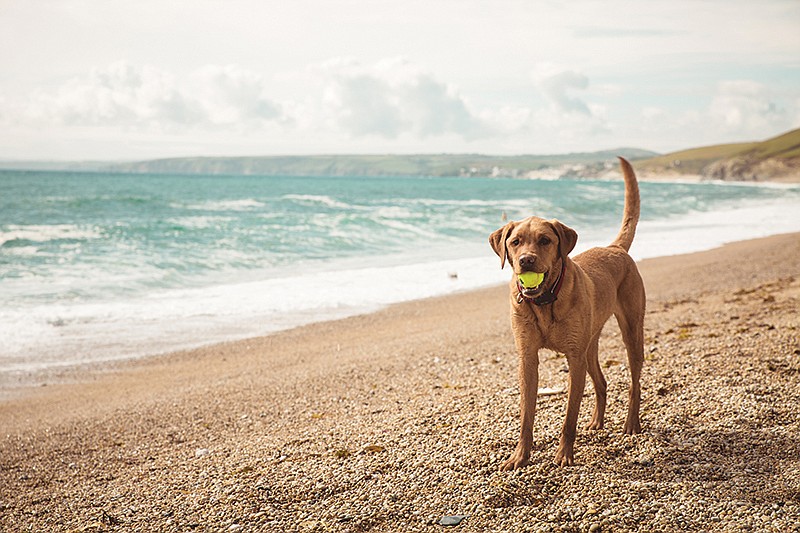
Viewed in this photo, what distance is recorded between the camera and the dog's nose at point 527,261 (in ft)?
12.7

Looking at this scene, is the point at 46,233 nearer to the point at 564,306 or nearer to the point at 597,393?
the point at 597,393

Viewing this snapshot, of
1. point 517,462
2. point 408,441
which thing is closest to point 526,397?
point 517,462

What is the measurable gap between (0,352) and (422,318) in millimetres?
6942

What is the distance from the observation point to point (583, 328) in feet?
14.0

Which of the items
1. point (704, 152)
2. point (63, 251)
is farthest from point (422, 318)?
point (704, 152)

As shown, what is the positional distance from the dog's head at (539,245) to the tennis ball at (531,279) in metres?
0.03

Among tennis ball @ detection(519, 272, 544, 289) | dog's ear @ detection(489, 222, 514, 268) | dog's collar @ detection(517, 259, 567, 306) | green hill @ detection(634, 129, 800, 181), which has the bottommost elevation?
dog's collar @ detection(517, 259, 567, 306)

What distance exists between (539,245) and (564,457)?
154 centimetres

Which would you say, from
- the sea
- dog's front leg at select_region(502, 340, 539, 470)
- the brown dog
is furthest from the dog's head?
the sea

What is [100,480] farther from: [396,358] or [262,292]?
[262,292]

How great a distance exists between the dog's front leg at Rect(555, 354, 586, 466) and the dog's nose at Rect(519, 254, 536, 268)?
82 centimetres

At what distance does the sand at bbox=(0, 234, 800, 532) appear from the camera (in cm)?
416

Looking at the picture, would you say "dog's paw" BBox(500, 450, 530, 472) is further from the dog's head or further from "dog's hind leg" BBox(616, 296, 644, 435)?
the dog's head

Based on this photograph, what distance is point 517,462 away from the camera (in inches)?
177
